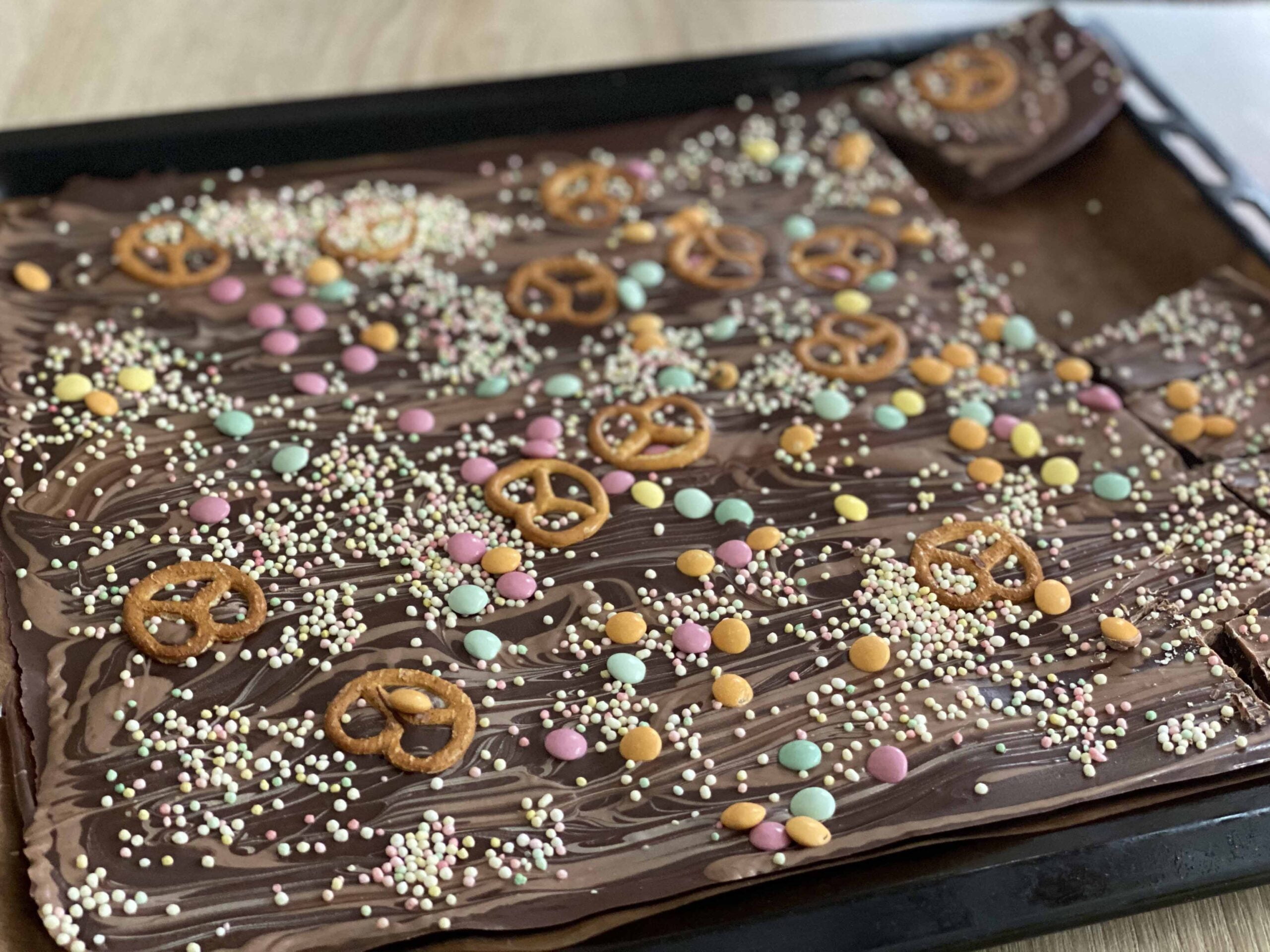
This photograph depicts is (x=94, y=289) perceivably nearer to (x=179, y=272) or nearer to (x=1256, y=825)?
(x=179, y=272)

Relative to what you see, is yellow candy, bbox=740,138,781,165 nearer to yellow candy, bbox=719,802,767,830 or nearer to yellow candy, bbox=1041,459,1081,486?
yellow candy, bbox=1041,459,1081,486

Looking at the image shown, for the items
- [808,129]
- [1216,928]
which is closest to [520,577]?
[1216,928]

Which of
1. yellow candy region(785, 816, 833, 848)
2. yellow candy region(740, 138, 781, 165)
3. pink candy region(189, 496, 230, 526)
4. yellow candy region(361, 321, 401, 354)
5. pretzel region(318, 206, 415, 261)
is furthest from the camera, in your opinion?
yellow candy region(740, 138, 781, 165)

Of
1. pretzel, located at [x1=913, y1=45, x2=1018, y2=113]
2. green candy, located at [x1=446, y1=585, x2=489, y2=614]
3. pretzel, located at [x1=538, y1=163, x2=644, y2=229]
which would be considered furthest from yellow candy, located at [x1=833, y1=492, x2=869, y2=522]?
pretzel, located at [x1=913, y1=45, x2=1018, y2=113]

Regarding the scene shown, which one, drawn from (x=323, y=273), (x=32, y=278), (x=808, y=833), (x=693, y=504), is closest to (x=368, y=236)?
(x=323, y=273)

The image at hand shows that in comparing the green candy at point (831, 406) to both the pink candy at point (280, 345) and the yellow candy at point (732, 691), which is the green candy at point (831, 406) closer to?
the yellow candy at point (732, 691)

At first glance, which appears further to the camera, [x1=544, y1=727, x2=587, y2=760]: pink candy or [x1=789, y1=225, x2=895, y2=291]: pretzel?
[x1=789, y1=225, x2=895, y2=291]: pretzel
